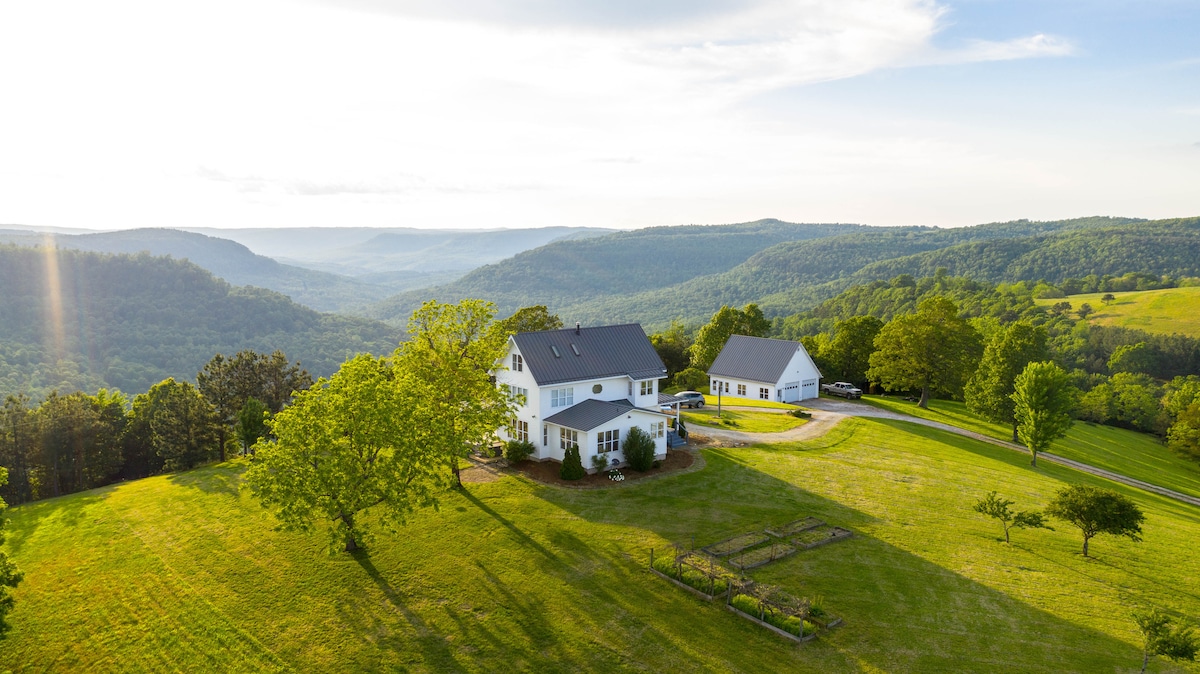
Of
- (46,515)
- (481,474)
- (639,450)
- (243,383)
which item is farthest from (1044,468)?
(46,515)

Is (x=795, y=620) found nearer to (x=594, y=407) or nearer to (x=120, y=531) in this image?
(x=594, y=407)

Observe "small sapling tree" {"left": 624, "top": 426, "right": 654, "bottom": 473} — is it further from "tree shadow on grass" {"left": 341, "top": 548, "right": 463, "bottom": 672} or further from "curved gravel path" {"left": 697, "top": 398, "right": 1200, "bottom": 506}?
"tree shadow on grass" {"left": 341, "top": 548, "right": 463, "bottom": 672}

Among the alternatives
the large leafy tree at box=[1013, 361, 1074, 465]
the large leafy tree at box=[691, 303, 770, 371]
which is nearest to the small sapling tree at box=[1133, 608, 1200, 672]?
the large leafy tree at box=[1013, 361, 1074, 465]

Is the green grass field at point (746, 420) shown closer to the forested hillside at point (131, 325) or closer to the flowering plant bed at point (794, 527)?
the flowering plant bed at point (794, 527)

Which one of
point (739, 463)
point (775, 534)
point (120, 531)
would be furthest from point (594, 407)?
point (120, 531)

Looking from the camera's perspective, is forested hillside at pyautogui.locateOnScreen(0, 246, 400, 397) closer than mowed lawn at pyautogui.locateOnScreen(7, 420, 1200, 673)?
No
